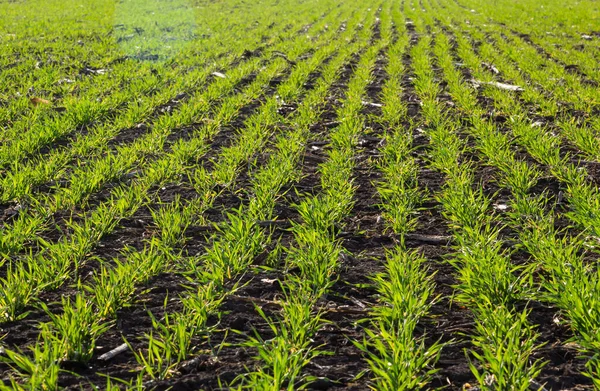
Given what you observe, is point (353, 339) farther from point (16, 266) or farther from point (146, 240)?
point (16, 266)

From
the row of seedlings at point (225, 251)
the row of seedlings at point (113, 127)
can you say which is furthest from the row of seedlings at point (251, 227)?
the row of seedlings at point (113, 127)

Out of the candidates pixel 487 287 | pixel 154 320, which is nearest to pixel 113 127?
pixel 154 320

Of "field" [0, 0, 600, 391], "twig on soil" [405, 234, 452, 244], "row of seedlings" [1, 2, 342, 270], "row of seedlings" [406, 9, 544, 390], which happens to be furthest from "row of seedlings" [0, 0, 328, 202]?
"row of seedlings" [406, 9, 544, 390]

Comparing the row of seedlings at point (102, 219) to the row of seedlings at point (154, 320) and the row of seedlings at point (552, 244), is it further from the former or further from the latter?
the row of seedlings at point (552, 244)

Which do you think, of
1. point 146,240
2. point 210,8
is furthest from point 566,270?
point 210,8

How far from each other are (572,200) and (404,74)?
5100mm

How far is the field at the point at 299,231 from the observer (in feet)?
7.54

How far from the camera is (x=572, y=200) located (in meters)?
3.66

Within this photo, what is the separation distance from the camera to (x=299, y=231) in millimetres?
3393

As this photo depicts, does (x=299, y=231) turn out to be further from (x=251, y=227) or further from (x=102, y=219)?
(x=102, y=219)

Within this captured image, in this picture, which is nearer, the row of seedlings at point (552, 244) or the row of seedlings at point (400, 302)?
the row of seedlings at point (400, 302)

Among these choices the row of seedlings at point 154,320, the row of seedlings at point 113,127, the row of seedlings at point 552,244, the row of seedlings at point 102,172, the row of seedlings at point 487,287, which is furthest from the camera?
the row of seedlings at point 113,127

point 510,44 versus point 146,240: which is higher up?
point 146,240

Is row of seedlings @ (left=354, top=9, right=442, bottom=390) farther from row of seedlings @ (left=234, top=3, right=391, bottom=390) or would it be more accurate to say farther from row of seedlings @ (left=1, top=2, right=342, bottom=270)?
row of seedlings @ (left=1, top=2, right=342, bottom=270)
